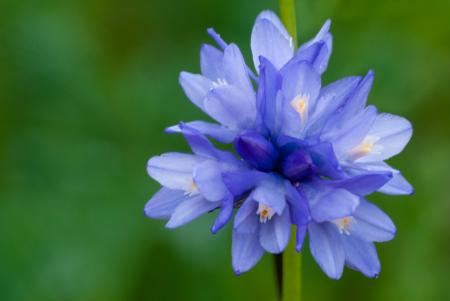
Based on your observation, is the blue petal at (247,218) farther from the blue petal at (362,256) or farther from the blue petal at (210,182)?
the blue petal at (362,256)

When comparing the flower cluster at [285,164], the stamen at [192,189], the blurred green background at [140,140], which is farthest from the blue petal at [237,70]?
the blurred green background at [140,140]

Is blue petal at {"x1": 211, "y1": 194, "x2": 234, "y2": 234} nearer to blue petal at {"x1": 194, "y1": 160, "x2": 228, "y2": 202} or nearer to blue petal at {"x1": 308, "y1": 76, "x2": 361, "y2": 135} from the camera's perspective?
blue petal at {"x1": 194, "y1": 160, "x2": 228, "y2": 202}

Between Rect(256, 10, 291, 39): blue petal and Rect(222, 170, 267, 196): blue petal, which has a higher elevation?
Rect(256, 10, 291, 39): blue petal

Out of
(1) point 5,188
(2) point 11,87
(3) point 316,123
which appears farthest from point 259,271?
(3) point 316,123

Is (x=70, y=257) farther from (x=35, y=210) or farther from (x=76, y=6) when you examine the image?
(x=76, y=6)

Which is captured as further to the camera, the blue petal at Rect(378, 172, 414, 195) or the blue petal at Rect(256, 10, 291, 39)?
the blue petal at Rect(256, 10, 291, 39)

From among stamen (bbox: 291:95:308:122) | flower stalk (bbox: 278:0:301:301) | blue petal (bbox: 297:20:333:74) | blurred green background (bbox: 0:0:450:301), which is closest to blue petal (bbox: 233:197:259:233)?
flower stalk (bbox: 278:0:301:301)
